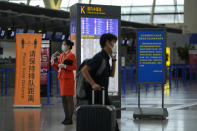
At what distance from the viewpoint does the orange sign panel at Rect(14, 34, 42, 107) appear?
10.8 meters

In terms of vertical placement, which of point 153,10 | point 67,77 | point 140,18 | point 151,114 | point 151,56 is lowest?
point 151,114

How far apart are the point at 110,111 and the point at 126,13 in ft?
128

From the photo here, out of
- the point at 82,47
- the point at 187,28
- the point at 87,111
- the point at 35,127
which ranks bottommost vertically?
the point at 35,127

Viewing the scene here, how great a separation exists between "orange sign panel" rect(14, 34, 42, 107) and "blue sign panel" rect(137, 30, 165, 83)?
2.94 metres

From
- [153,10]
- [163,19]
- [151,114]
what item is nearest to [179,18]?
[163,19]

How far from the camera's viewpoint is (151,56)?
8914 mm

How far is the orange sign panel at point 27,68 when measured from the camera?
10781mm

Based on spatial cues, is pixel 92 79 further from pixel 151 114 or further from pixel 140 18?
pixel 140 18

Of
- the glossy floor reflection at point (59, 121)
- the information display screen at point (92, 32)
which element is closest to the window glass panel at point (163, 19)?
the glossy floor reflection at point (59, 121)

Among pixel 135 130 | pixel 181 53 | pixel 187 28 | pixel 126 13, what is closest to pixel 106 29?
pixel 135 130

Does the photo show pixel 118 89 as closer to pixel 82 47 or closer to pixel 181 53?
pixel 82 47

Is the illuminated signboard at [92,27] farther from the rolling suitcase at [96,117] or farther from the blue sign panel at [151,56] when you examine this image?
the rolling suitcase at [96,117]

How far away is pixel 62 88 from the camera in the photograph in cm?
794

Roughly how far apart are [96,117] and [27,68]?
608cm
